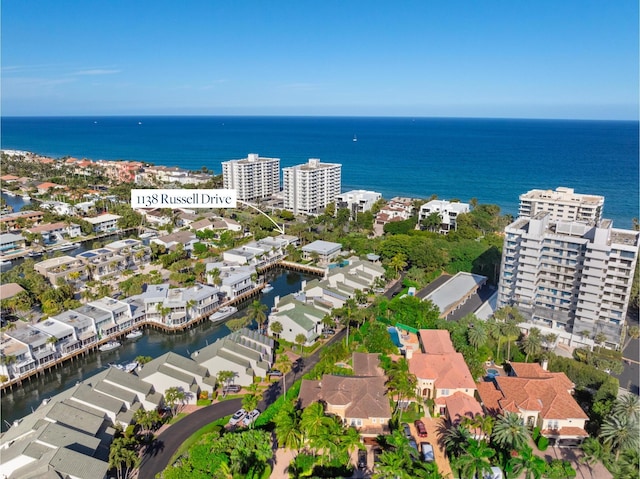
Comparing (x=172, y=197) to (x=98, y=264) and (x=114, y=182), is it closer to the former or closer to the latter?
(x=98, y=264)

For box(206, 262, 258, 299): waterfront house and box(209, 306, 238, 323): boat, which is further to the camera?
box(206, 262, 258, 299): waterfront house

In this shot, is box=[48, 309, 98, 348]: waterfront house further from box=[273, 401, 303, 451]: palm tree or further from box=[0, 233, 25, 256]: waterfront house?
box=[0, 233, 25, 256]: waterfront house

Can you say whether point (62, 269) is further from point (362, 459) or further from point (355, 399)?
point (362, 459)

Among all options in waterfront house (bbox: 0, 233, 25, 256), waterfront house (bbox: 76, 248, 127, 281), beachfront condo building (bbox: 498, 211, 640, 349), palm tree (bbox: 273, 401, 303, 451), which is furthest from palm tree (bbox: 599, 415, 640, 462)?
waterfront house (bbox: 0, 233, 25, 256)

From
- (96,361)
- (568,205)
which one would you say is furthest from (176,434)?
(568,205)

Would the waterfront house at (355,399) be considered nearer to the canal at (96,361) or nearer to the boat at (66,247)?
the canal at (96,361)

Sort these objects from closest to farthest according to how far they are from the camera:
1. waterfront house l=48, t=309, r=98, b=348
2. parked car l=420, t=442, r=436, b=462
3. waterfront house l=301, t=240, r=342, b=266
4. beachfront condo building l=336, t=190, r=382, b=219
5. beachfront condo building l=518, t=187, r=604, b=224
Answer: parked car l=420, t=442, r=436, b=462 → waterfront house l=48, t=309, r=98, b=348 → waterfront house l=301, t=240, r=342, b=266 → beachfront condo building l=518, t=187, r=604, b=224 → beachfront condo building l=336, t=190, r=382, b=219
